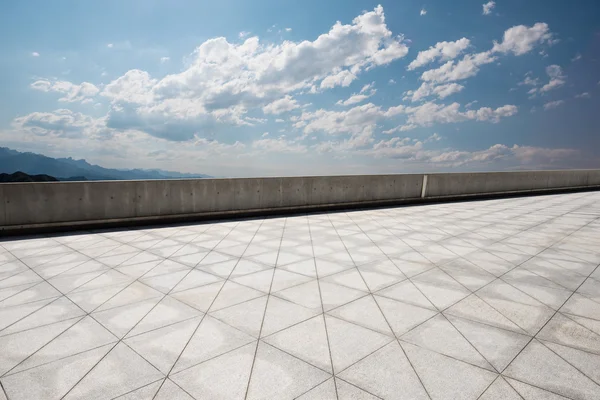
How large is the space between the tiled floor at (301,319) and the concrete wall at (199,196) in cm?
145

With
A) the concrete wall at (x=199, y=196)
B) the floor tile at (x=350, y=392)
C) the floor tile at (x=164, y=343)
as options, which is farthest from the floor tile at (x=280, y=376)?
the concrete wall at (x=199, y=196)

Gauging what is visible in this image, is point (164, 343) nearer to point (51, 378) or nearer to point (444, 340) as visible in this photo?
point (51, 378)

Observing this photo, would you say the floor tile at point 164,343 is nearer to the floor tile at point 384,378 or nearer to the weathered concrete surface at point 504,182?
the floor tile at point 384,378

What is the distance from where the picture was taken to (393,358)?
286 centimetres

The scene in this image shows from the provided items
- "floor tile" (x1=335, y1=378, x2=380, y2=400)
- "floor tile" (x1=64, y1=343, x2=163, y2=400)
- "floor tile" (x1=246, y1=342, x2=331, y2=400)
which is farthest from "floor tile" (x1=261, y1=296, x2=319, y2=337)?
"floor tile" (x1=64, y1=343, x2=163, y2=400)

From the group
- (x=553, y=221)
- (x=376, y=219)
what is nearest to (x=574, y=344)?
(x=376, y=219)

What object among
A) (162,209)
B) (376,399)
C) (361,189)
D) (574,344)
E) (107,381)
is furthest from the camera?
(361,189)

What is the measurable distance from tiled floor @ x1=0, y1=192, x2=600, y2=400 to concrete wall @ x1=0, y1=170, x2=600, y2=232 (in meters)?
1.45

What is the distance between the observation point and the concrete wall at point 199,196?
7.87 meters

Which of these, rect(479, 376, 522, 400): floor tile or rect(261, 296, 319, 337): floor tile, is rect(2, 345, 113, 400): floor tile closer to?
rect(261, 296, 319, 337): floor tile

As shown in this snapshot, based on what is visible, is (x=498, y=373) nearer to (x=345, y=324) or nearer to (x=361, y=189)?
(x=345, y=324)

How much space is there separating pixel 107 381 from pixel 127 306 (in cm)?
148

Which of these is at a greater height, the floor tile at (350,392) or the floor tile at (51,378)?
the floor tile at (350,392)

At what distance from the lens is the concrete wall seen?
25.8 ft
